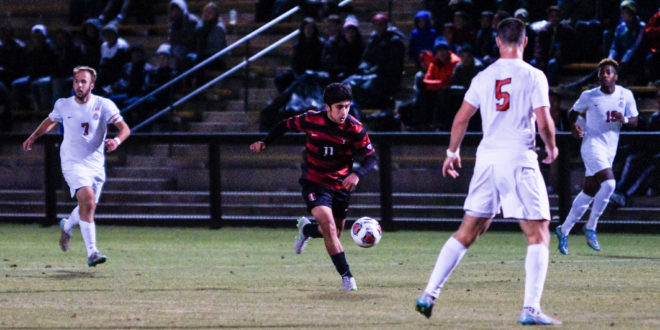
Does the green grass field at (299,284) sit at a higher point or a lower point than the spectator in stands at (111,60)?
lower

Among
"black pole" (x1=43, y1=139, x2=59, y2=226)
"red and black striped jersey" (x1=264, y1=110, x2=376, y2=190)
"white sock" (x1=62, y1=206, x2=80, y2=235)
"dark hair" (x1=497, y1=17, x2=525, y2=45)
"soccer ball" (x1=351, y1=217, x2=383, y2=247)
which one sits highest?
"dark hair" (x1=497, y1=17, x2=525, y2=45)

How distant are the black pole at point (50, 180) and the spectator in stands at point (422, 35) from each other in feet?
21.1

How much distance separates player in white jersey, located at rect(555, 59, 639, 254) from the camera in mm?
14008

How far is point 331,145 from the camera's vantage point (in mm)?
10734

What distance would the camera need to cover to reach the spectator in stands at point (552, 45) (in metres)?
18.8

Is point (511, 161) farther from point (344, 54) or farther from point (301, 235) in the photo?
point (344, 54)

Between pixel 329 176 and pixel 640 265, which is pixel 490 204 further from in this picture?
pixel 640 265

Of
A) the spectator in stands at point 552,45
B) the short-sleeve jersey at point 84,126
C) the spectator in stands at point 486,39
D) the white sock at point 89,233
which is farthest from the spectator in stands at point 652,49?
the white sock at point 89,233

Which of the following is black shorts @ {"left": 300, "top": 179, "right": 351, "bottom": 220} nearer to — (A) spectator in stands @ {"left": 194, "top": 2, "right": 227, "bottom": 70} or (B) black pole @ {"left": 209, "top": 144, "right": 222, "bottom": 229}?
(B) black pole @ {"left": 209, "top": 144, "right": 222, "bottom": 229}

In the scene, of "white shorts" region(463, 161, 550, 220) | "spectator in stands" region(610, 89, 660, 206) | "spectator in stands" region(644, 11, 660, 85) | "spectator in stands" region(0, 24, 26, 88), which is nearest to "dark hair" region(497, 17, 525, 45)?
"white shorts" region(463, 161, 550, 220)

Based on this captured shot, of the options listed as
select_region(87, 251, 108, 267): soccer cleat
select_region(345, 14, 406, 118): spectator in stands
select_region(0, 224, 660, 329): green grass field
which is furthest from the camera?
select_region(345, 14, 406, 118): spectator in stands

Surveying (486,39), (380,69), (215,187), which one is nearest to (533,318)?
(215,187)

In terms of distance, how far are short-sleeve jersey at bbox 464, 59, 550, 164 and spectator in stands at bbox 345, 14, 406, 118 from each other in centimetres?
1165

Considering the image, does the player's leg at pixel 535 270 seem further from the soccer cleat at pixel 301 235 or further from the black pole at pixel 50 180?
the black pole at pixel 50 180
